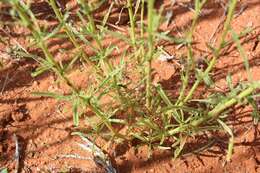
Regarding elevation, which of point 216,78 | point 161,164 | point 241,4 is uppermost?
point 241,4

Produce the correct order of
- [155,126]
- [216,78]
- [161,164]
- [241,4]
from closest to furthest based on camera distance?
[155,126], [161,164], [216,78], [241,4]

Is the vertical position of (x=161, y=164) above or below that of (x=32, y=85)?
below

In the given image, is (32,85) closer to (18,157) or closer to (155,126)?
(18,157)

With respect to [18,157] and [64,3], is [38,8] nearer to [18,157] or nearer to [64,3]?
[64,3]

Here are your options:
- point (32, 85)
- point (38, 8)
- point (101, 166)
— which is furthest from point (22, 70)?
point (101, 166)

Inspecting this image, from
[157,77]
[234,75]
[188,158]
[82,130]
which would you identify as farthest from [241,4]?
[82,130]

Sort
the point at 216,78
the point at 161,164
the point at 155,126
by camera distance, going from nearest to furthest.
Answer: the point at 155,126 < the point at 161,164 < the point at 216,78

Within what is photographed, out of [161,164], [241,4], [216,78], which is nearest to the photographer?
[161,164]

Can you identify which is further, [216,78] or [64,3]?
[64,3]

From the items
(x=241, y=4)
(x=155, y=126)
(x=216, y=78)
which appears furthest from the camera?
(x=241, y=4)
